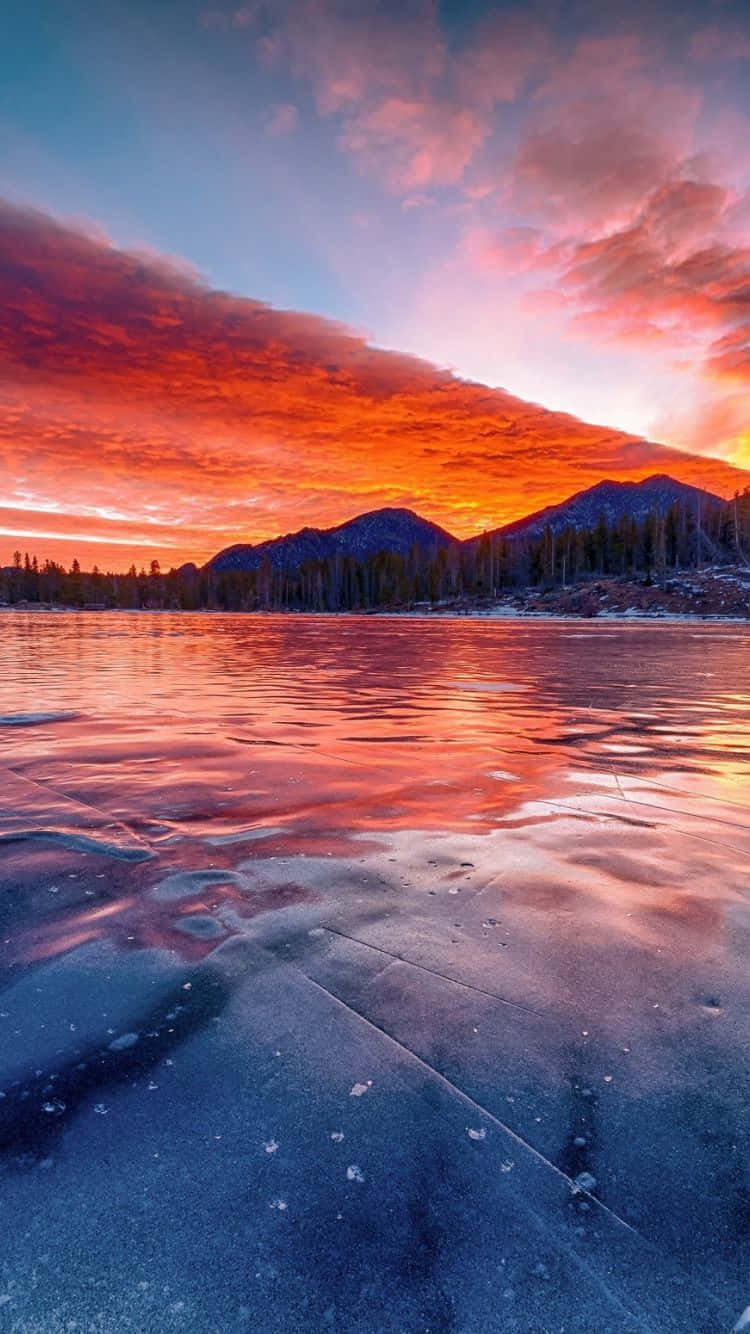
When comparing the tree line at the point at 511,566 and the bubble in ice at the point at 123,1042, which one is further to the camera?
the tree line at the point at 511,566

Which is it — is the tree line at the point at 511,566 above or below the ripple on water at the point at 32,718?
above

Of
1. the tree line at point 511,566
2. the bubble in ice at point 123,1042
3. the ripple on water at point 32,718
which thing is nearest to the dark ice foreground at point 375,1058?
the bubble in ice at point 123,1042

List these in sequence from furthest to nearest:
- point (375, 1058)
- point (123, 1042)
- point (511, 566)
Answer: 1. point (511, 566)
2. point (123, 1042)
3. point (375, 1058)

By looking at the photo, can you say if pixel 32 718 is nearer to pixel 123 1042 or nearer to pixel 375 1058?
pixel 123 1042

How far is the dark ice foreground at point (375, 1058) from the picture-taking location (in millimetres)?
1937

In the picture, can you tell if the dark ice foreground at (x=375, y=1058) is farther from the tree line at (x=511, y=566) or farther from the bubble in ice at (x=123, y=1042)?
the tree line at (x=511, y=566)

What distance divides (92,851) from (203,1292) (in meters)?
3.91

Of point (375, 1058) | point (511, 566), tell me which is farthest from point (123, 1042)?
point (511, 566)

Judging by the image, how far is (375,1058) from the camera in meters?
2.87

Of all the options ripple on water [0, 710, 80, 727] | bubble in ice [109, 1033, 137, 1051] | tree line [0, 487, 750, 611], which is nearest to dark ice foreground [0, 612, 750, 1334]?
bubble in ice [109, 1033, 137, 1051]

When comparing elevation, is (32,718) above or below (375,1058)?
above

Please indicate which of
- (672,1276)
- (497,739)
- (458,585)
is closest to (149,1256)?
(672,1276)

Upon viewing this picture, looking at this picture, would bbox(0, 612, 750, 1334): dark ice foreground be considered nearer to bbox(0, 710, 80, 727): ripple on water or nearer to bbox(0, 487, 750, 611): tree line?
bbox(0, 710, 80, 727): ripple on water

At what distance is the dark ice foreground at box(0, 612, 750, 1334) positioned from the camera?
1937 millimetres
